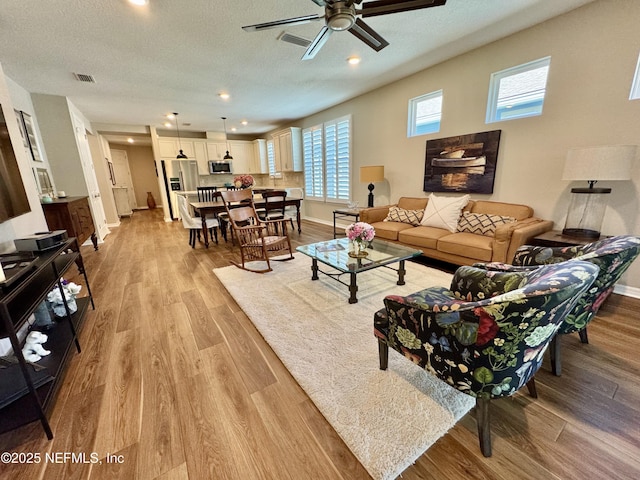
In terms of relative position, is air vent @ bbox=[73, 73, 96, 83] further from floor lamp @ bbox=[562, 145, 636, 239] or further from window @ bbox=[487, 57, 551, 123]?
floor lamp @ bbox=[562, 145, 636, 239]

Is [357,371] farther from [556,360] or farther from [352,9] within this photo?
[352,9]

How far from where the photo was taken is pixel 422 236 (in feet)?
10.6

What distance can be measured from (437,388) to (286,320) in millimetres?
1228

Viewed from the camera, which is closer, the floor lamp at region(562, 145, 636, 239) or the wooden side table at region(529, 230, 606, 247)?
the floor lamp at region(562, 145, 636, 239)

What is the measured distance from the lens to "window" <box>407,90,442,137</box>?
3789mm

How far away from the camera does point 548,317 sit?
0.92 m

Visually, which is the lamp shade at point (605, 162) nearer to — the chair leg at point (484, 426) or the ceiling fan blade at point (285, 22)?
the chair leg at point (484, 426)

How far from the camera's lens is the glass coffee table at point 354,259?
242cm

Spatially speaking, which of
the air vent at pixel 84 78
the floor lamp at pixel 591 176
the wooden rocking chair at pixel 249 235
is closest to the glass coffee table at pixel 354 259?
the wooden rocking chair at pixel 249 235

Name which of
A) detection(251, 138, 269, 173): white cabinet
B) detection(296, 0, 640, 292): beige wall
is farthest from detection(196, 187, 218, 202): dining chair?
detection(296, 0, 640, 292): beige wall

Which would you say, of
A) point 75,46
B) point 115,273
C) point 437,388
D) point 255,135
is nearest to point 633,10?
point 437,388

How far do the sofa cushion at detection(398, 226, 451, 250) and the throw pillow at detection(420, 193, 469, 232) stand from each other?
9 centimetres

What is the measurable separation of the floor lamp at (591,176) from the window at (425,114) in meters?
1.88

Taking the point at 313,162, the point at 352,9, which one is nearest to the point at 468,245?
the point at 352,9
